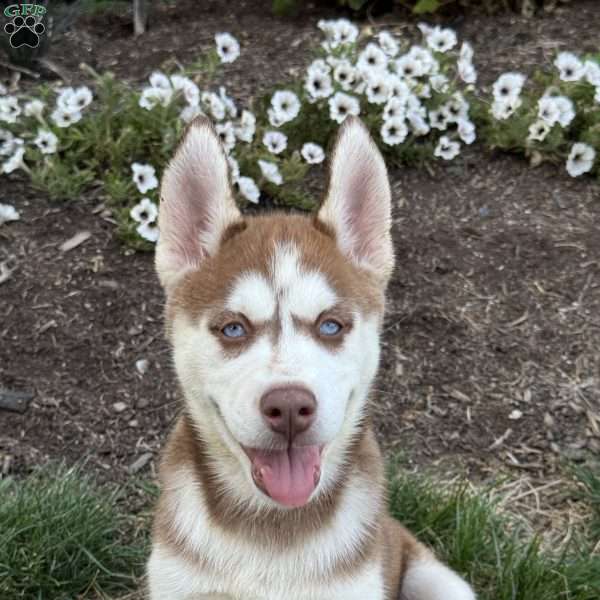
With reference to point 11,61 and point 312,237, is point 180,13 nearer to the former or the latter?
point 11,61

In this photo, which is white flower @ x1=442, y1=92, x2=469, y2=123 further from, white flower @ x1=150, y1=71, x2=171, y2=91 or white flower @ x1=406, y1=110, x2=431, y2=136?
white flower @ x1=150, y1=71, x2=171, y2=91

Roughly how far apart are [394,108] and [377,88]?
0.56ft

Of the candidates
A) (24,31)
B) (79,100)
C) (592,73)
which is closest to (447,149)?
(592,73)

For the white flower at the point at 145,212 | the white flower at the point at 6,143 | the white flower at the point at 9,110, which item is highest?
the white flower at the point at 9,110

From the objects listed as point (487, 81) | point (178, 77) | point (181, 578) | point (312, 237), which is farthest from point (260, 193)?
point (181, 578)

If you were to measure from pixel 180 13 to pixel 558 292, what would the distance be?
4.06 meters

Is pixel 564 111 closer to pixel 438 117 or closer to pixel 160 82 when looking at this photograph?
pixel 438 117

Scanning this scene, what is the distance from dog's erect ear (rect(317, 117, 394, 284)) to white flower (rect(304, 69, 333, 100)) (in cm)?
255

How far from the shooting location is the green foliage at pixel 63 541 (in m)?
3.67

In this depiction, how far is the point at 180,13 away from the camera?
7523 millimetres

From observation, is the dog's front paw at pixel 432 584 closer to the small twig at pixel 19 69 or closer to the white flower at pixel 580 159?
the white flower at pixel 580 159

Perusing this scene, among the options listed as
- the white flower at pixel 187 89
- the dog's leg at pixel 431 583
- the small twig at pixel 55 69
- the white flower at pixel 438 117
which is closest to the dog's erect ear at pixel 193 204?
the dog's leg at pixel 431 583

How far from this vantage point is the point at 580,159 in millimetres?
5672

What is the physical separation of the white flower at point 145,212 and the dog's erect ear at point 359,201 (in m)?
2.05
